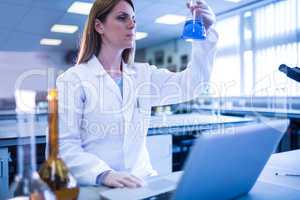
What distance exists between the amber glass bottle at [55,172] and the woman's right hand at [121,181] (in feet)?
0.58

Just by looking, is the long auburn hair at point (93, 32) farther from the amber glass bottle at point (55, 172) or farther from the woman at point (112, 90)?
the amber glass bottle at point (55, 172)

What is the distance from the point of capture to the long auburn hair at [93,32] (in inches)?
43.1

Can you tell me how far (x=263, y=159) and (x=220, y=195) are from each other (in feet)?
0.44

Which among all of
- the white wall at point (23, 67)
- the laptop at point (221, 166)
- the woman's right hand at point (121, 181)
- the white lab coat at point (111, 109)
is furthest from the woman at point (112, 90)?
the white wall at point (23, 67)

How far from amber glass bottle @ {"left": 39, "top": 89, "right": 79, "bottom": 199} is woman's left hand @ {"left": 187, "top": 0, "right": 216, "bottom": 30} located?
67 centimetres

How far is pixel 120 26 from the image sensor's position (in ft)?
3.54

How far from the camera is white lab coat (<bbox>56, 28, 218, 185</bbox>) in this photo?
97cm

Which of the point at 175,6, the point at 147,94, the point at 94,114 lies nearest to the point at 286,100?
the point at 175,6

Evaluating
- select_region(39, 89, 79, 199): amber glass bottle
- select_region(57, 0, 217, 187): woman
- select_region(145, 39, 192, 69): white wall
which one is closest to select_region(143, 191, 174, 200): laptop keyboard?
select_region(39, 89, 79, 199): amber glass bottle

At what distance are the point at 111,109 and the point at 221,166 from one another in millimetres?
609

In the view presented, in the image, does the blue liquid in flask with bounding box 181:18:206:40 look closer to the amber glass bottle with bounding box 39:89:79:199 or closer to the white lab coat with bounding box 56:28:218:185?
the white lab coat with bounding box 56:28:218:185

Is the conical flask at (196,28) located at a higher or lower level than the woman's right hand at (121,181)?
higher

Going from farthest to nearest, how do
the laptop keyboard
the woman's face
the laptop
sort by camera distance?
the woman's face
the laptop keyboard
the laptop

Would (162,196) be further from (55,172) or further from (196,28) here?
(196,28)
